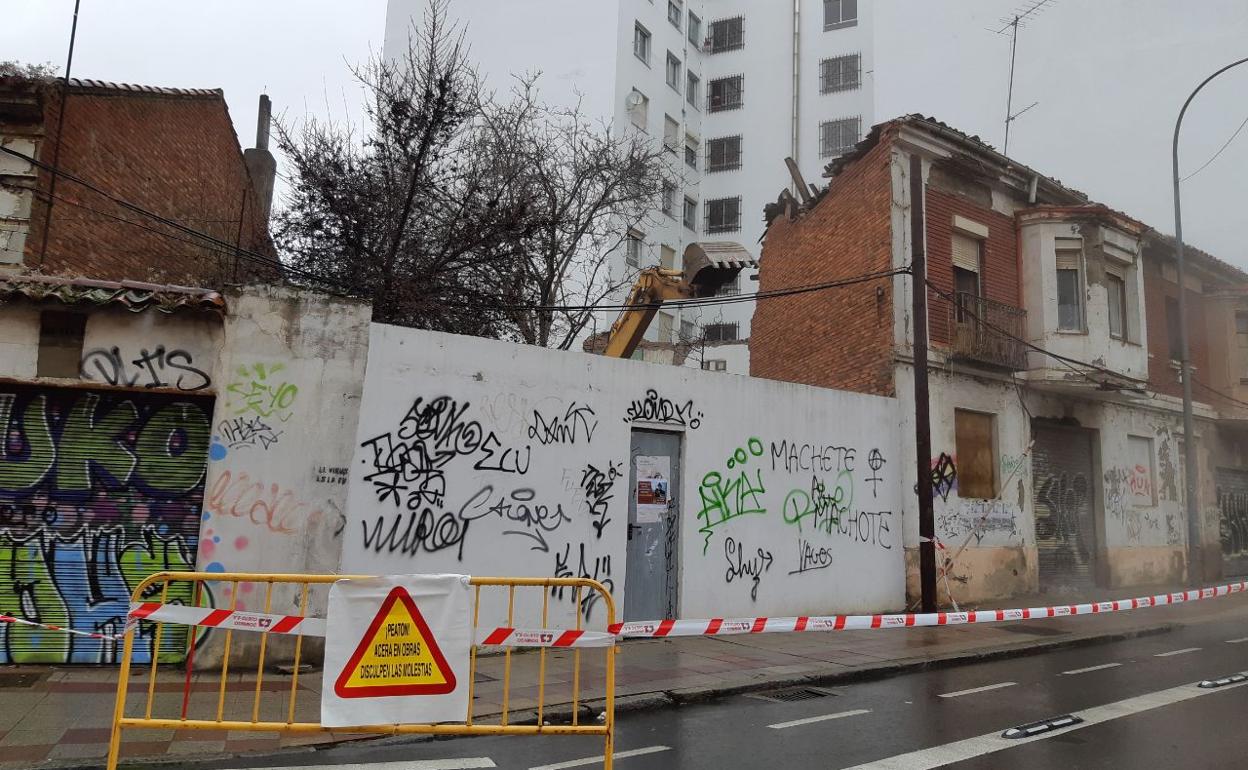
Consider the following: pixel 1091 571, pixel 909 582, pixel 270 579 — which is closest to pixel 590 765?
pixel 270 579

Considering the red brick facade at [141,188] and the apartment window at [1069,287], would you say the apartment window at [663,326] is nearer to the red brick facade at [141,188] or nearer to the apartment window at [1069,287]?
the red brick facade at [141,188]

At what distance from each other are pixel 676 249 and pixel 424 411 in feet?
98.0

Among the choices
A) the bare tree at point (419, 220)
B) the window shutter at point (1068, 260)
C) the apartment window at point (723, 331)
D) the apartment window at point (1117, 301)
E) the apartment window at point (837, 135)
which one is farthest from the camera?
the apartment window at point (837, 135)

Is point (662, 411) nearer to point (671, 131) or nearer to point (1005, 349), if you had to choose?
point (1005, 349)

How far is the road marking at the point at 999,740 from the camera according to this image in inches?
209

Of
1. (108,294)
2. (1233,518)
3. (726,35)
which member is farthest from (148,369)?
(726,35)

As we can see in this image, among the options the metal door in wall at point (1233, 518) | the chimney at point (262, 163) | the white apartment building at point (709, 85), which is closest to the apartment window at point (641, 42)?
the white apartment building at point (709, 85)

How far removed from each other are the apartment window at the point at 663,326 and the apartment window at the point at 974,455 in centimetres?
2022

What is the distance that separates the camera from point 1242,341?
2080 cm

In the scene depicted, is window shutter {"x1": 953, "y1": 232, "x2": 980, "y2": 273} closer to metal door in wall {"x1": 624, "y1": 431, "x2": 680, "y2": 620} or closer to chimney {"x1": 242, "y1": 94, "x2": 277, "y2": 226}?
metal door in wall {"x1": 624, "y1": 431, "x2": 680, "y2": 620}

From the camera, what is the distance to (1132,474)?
17531mm

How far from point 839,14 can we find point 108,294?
127ft

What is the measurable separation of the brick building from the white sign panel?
400 inches

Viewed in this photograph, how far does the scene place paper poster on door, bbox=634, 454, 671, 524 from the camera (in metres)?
10.5
